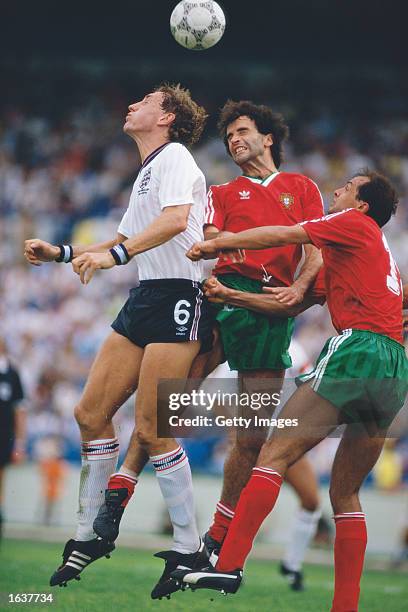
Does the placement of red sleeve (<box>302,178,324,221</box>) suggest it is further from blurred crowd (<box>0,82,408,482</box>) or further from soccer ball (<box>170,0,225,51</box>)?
blurred crowd (<box>0,82,408,482</box>)

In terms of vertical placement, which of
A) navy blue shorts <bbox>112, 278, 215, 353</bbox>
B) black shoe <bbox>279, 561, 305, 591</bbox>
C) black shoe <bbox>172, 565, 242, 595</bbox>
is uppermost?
navy blue shorts <bbox>112, 278, 215, 353</bbox>

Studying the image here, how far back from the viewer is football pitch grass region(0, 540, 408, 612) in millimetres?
6844

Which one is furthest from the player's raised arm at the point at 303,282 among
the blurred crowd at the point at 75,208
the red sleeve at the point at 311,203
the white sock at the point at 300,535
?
the blurred crowd at the point at 75,208

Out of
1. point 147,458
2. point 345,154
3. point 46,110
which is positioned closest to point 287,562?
point 147,458

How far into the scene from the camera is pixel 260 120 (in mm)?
6777

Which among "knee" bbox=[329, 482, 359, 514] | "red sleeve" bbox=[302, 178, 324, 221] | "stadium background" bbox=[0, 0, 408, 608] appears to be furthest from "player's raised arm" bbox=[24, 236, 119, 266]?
"stadium background" bbox=[0, 0, 408, 608]

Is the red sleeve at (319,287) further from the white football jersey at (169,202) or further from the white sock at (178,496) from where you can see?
the white sock at (178,496)

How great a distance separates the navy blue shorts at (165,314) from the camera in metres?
6.11

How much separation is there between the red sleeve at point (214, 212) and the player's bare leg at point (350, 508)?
5.12ft

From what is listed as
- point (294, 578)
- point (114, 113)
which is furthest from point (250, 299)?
point (114, 113)

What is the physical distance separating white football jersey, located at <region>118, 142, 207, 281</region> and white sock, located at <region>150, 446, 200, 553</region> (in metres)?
1.12

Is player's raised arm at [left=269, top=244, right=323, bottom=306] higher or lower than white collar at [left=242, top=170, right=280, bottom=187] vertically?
lower

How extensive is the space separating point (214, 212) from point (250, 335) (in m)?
0.83

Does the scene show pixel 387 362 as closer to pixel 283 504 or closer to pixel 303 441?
pixel 303 441
